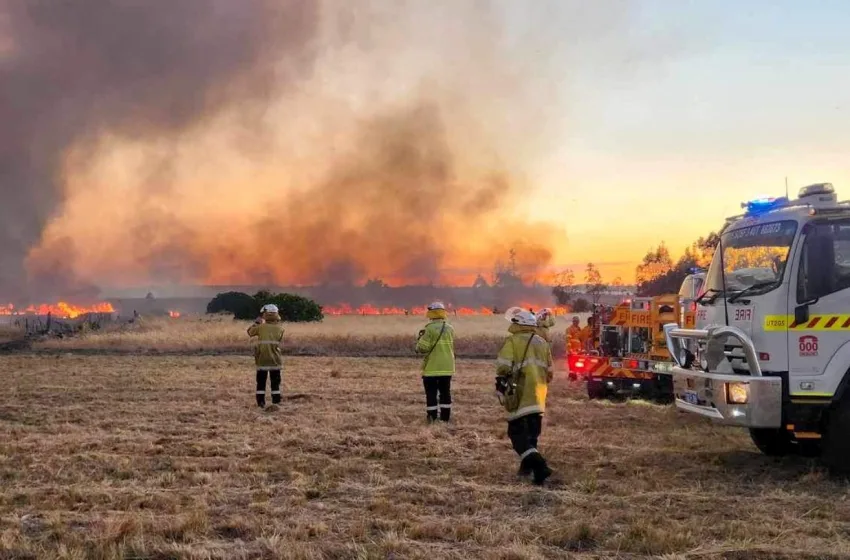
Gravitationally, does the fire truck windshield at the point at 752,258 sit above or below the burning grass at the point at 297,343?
above

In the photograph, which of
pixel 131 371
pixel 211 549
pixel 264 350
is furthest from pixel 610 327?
pixel 131 371

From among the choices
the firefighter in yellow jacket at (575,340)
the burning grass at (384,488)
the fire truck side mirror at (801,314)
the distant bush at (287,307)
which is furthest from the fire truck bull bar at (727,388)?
the distant bush at (287,307)

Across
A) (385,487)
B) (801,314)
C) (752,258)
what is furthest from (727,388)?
(385,487)

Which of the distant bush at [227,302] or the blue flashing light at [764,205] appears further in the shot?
the distant bush at [227,302]

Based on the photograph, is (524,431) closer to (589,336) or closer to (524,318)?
(524,318)

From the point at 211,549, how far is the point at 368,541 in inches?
45.1

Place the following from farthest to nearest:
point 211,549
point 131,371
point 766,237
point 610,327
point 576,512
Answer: point 131,371 → point 610,327 → point 766,237 → point 576,512 → point 211,549

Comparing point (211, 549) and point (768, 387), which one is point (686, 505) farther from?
point (211, 549)

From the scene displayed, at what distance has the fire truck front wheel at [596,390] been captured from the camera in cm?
1494

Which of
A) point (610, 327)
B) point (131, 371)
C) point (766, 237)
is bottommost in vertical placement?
point (131, 371)

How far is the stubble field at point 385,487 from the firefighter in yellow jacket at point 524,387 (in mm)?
411

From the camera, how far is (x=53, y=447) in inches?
367

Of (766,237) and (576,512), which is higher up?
(766,237)

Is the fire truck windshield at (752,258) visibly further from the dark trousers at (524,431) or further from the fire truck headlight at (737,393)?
the dark trousers at (524,431)
